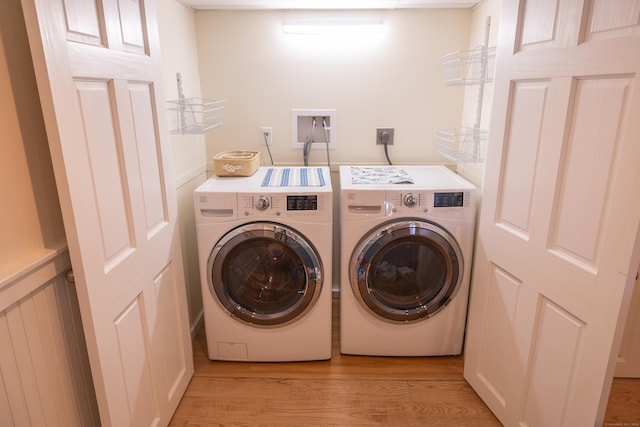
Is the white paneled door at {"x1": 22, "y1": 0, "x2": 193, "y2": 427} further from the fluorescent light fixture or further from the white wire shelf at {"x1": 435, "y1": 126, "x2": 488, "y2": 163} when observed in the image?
the white wire shelf at {"x1": 435, "y1": 126, "x2": 488, "y2": 163}

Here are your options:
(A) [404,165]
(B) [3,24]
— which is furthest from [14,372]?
(A) [404,165]

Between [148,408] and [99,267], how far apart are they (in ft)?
2.24

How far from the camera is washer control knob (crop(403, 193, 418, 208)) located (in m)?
1.93

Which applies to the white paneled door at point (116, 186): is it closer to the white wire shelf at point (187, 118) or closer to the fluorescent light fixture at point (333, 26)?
the white wire shelf at point (187, 118)

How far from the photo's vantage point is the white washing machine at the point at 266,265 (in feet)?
6.26

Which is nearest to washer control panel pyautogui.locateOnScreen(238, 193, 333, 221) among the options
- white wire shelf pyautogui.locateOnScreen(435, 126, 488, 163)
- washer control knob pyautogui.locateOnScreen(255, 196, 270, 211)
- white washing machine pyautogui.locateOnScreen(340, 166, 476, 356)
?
washer control knob pyautogui.locateOnScreen(255, 196, 270, 211)

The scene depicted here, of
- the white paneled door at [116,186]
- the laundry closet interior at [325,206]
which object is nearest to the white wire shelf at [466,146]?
the laundry closet interior at [325,206]

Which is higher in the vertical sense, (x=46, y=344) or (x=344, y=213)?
(x=344, y=213)

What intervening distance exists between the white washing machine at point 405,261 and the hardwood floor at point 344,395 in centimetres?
12

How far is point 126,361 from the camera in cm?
136

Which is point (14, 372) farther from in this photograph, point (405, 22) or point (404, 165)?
point (405, 22)

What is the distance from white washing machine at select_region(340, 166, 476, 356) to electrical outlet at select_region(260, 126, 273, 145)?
24.4 inches

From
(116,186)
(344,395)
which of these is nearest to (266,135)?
(116,186)

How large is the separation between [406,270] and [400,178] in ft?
1.57
